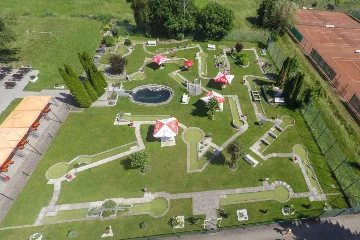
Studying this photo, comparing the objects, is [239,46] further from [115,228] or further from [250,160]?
[115,228]

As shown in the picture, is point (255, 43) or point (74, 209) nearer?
point (74, 209)

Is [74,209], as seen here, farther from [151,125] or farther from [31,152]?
[151,125]

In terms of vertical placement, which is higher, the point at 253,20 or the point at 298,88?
the point at 298,88

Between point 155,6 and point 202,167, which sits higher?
point 155,6

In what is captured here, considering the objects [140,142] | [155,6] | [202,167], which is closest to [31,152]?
[140,142]

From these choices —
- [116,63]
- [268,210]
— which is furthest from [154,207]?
[116,63]

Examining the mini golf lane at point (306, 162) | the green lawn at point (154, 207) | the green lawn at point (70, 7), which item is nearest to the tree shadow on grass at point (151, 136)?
the green lawn at point (154, 207)
